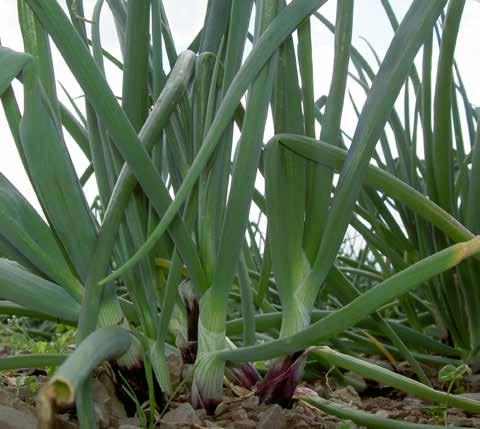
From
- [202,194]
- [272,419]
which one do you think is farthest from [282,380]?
[202,194]

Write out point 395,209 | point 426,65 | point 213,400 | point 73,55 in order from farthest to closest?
point 395,209 → point 426,65 → point 213,400 → point 73,55

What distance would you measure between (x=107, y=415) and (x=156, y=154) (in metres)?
0.22

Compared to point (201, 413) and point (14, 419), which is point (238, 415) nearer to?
point (201, 413)

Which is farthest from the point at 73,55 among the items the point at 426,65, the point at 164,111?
the point at 426,65

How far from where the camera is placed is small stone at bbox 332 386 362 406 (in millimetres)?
720

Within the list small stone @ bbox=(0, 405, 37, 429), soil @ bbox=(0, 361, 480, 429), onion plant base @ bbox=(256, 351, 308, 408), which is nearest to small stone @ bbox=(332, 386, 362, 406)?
soil @ bbox=(0, 361, 480, 429)

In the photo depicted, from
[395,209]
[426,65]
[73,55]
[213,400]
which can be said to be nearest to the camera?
[73,55]

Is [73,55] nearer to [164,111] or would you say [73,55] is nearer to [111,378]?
[164,111]

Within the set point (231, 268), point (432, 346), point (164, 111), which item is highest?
point (164, 111)

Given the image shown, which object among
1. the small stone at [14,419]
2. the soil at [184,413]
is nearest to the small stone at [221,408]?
the soil at [184,413]

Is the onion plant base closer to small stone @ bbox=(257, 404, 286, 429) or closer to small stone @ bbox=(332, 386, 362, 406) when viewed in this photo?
small stone @ bbox=(257, 404, 286, 429)

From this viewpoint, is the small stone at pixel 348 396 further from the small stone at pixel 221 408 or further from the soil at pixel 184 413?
the small stone at pixel 221 408

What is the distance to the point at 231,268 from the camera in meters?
0.52

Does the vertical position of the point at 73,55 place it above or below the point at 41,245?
above
